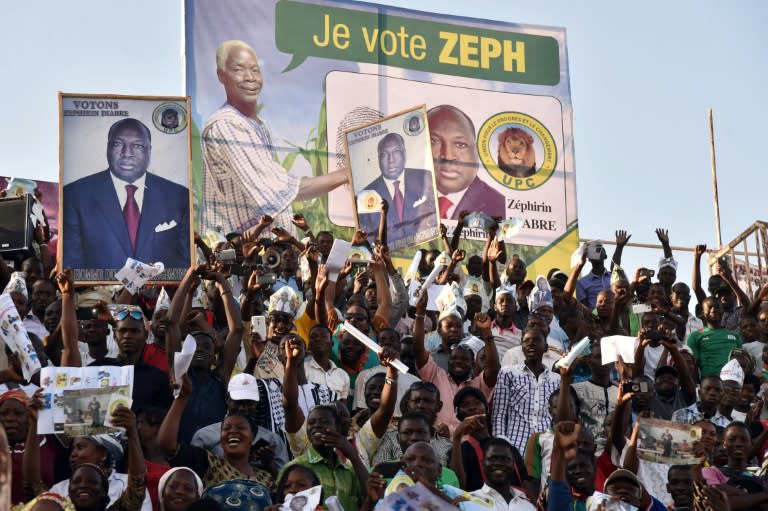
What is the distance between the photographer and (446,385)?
34.7ft

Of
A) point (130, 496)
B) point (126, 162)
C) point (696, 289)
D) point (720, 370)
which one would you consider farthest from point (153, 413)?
point (696, 289)

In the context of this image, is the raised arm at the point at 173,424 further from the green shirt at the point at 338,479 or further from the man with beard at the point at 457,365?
the man with beard at the point at 457,365

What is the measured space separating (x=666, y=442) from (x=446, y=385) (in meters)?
2.18

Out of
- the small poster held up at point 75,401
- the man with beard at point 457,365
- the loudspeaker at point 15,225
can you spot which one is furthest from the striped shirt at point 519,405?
the loudspeaker at point 15,225

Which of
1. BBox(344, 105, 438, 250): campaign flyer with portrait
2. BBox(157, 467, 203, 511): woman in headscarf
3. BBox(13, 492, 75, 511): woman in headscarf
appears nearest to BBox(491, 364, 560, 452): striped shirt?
BBox(157, 467, 203, 511): woman in headscarf

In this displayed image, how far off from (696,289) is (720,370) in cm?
200

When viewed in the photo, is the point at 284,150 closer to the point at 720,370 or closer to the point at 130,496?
the point at 720,370

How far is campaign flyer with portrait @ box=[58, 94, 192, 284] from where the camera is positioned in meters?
12.0

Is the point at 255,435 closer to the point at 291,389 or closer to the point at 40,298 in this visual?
the point at 291,389

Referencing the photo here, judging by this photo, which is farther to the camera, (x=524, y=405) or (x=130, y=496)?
(x=524, y=405)

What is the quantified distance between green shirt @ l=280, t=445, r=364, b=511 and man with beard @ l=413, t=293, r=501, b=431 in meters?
1.83

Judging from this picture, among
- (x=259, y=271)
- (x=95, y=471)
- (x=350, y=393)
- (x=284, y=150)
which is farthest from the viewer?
(x=284, y=150)

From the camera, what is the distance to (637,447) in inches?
350

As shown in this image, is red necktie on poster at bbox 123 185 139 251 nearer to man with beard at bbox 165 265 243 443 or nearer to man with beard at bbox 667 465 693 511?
man with beard at bbox 165 265 243 443
